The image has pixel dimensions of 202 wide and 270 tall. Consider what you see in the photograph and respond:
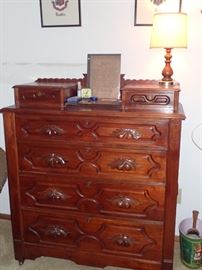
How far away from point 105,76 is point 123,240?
1.02 metres

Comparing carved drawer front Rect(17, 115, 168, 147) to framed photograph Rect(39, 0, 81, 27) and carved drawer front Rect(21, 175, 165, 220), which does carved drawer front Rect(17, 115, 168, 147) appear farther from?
framed photograph Rect(39, 0, 81, 27)

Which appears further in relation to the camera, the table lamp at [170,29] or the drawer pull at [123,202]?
the drawer pull at [123,202]

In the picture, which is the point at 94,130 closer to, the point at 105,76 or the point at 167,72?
the point at 105,76

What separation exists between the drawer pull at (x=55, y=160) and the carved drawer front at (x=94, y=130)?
0.37 feet

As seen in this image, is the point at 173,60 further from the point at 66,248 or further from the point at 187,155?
the point at 66,248

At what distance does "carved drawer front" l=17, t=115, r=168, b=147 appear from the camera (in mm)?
1705

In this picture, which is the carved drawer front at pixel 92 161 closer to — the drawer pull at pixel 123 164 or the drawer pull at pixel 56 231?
the drawer pull at pixel 123 164

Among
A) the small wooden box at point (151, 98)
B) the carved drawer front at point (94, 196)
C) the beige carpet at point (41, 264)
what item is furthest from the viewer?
the beige carpet at point (41, 264)

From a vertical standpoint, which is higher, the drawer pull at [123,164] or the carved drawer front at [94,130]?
the carved drawer front at [94,130]

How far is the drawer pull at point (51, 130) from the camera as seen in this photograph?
5.99 feet

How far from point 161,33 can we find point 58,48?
80 centimetres

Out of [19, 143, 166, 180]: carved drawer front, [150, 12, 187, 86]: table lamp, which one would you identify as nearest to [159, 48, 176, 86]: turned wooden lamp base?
A: [150, 12, 187, 86]: table lamp

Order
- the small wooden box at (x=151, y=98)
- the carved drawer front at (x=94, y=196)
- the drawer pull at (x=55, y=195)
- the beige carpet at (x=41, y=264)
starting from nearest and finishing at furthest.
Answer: the small wooden box at (x=151, y=98), the carved drawer front at (x=94, y=196), the drawer pull at (x=55, y=195), the beige carpet at (x=41, y=264)

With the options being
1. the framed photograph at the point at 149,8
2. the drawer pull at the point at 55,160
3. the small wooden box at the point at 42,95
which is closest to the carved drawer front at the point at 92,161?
the drawer pull at the point at 55,160
